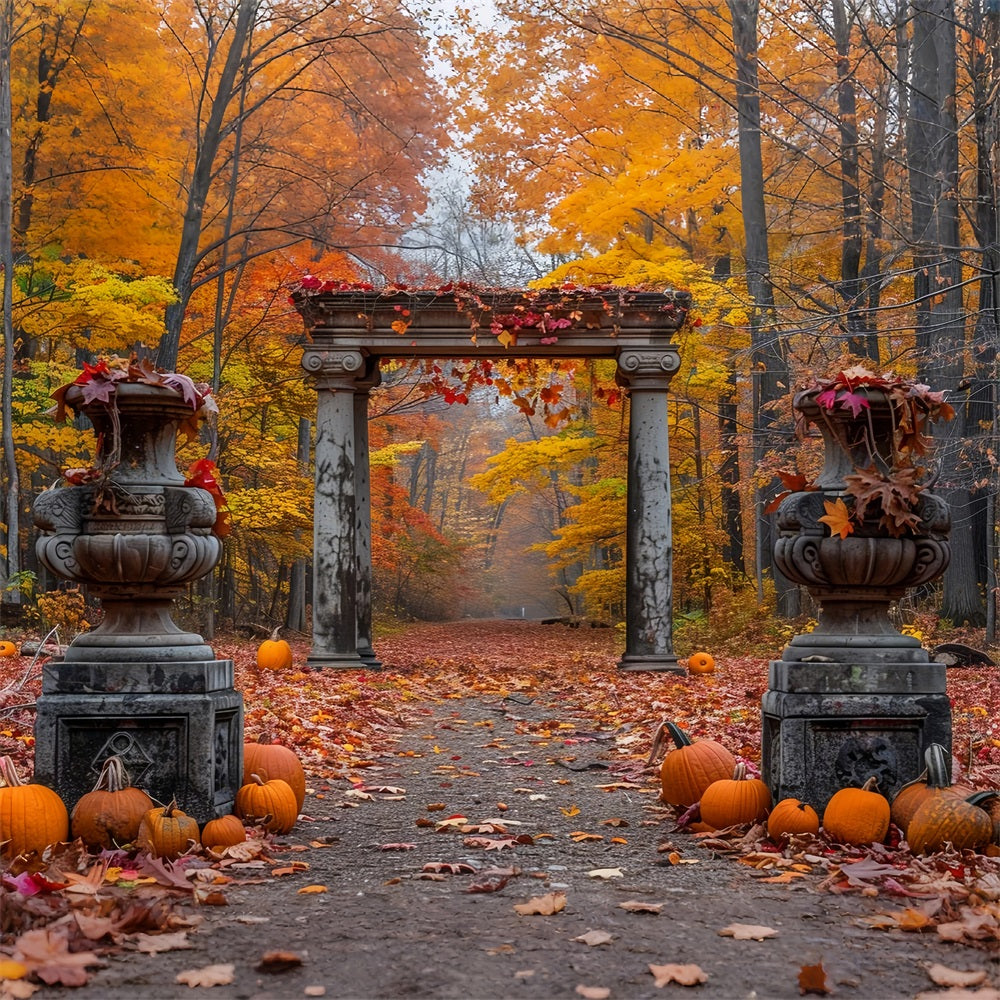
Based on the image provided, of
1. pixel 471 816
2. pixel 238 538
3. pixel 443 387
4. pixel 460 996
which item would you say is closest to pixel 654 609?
pixel 443 387

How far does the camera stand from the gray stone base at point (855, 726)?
15.5 ft

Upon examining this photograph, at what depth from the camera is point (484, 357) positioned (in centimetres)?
1244

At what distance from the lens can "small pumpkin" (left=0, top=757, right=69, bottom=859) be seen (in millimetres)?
4074

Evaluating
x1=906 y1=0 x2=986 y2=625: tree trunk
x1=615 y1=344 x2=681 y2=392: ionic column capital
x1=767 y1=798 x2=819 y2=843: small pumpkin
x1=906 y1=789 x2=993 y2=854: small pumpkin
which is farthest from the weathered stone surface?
x1=906 y1=0 x2=986 y2=625: tree trunk

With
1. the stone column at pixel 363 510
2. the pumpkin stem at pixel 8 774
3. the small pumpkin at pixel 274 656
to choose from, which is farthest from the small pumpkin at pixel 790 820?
the stone column at pixel 363 510

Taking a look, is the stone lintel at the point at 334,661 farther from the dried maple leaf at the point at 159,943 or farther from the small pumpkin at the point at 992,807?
the dried maple leaf at the point at 159,943

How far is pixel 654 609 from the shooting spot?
1220 cm

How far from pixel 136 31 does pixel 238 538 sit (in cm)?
940

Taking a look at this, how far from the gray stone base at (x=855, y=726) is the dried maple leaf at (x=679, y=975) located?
6.36ft

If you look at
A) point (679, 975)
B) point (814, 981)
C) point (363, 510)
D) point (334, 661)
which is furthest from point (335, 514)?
point (814, 981)

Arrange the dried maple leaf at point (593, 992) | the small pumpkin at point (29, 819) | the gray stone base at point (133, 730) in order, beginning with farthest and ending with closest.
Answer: the gray stone base at point (133, 730) < the small pumpkin at point (29, 819) < the dried maple leaf at point (593, 992)

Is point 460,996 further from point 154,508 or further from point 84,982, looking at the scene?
point 154,508

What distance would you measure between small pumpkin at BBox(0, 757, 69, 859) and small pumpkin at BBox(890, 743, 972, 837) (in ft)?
11.3

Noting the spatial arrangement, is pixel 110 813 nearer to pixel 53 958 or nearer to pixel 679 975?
pixel 53 958
